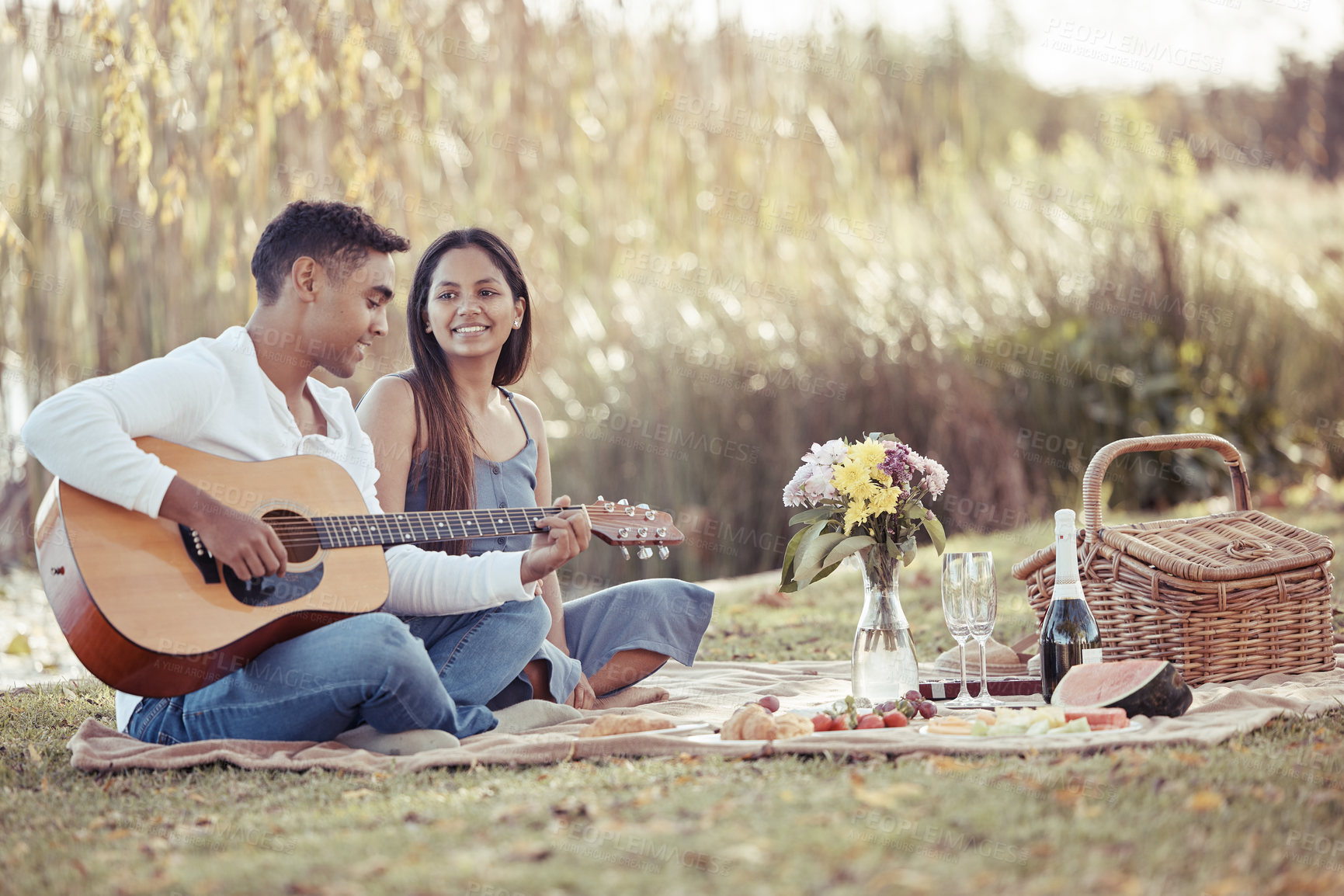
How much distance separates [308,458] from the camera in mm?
3299

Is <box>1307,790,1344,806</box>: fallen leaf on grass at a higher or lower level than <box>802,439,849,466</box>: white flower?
lower

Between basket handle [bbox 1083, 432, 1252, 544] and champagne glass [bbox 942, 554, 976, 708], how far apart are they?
591 millimetres

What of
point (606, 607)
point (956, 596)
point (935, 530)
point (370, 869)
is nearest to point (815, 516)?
point (935, 530)

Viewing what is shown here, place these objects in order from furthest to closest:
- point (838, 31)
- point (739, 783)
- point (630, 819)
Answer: point (838, 31) → point (739, 783) → point (630, 819)

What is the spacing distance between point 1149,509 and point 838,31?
13.7 ft

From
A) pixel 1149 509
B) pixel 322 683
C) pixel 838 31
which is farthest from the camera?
pixel 838 31

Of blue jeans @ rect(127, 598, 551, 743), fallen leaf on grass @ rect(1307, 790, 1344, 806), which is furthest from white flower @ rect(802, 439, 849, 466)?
fallen leaf on grass @ rect(1307, 790, 1344, 806)

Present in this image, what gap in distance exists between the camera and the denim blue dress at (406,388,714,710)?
377 centimetres

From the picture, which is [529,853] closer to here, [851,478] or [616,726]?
[616,726]

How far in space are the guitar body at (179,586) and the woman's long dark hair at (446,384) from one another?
0.47 meters

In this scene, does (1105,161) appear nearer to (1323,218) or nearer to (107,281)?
(1323,218)

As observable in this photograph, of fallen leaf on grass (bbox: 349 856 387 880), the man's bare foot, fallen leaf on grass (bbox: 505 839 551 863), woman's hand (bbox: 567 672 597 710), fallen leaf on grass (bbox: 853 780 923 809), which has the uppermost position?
fallen leaf on grass (bbox: 349 856 387 880)

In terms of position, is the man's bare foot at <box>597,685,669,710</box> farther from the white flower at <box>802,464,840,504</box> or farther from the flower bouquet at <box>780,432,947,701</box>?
the white flower at <box>802,464,840,504</box>

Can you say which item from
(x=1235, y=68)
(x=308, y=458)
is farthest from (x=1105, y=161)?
(x=1235, y=68)
